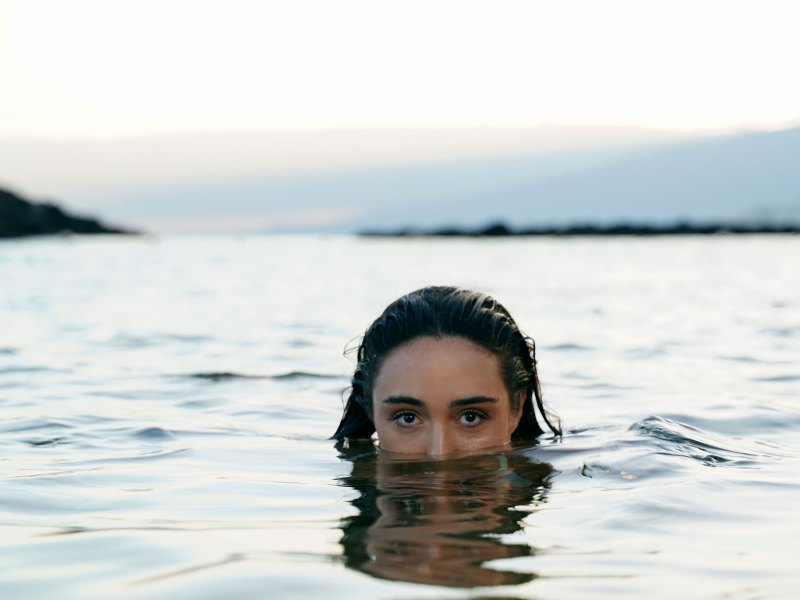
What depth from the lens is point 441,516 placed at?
4496mm

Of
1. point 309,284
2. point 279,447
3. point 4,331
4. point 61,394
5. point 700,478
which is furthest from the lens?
point 309,284

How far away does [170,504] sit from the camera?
4.88 m

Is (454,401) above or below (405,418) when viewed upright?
above

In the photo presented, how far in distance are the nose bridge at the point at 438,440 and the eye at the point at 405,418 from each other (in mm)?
120

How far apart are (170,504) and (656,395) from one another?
18.3 feet

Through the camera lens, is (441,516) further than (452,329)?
No

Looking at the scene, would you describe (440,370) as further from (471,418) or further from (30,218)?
(30,218)

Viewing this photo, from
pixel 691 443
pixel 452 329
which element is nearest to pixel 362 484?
pixel 452 329

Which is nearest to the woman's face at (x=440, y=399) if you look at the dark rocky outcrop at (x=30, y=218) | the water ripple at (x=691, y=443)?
the water ripple at (x=691, y=443)

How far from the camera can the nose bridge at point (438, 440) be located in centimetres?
534

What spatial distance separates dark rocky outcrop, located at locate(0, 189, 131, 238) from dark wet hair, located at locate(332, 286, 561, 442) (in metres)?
153

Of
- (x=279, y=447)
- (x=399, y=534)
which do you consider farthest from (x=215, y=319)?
(x=399, y=534)

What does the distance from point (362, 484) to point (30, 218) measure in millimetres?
166510

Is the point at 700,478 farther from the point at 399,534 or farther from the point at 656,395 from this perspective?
the point at 656,395
